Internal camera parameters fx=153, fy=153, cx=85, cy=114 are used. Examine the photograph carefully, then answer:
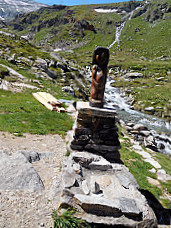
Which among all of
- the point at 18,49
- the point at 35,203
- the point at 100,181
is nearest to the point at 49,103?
the point at 100,181

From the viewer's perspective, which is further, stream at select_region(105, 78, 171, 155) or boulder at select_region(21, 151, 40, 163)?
stream at select_region(105, 78, 171, 155)

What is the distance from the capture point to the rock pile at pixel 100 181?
423 cm

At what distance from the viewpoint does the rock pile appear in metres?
4.23

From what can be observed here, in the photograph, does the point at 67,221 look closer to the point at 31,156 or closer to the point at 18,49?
the point at 31,156

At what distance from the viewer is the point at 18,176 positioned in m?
5.16

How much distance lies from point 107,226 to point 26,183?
280cm

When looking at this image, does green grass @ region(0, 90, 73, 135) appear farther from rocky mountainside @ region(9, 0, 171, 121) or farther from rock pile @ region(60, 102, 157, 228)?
rocky mountainside @ region(9, 0, 171, 121)

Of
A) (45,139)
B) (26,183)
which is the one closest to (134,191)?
(26,183)

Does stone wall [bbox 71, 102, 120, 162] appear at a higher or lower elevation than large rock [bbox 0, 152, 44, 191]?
higher

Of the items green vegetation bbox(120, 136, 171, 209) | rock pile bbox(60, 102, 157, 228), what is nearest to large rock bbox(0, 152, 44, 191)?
rock pile bbox(60, 102, 157, 228)

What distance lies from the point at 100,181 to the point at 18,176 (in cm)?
287

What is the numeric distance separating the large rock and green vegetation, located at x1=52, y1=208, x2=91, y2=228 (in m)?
1.29

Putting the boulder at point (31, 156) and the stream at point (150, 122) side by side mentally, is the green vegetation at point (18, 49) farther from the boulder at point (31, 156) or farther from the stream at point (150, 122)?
the boulder at point (31, 156)

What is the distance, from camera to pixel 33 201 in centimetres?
453
